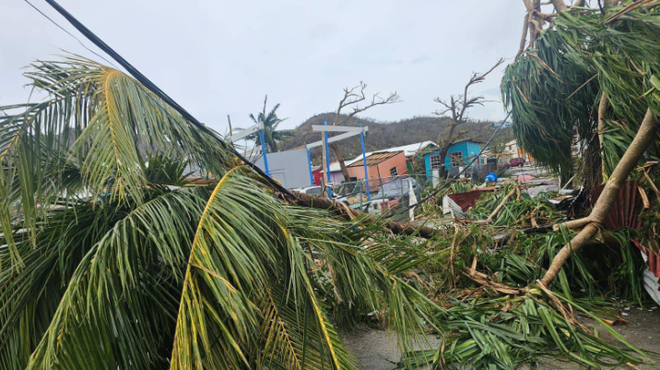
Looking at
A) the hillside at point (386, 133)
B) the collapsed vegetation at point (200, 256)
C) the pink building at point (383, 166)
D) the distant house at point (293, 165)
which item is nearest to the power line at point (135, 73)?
the collapsed vegetation at point (200, 256)

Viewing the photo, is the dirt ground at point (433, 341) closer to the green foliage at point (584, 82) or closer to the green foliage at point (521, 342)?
the green foliage at point (521, 342)

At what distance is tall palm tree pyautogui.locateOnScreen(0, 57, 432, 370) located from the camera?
1.53m

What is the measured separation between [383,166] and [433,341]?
23.7m

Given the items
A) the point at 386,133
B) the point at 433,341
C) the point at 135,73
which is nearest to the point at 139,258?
the point at 135,73

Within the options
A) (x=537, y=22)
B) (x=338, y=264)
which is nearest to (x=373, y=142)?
(x=537, y=22)

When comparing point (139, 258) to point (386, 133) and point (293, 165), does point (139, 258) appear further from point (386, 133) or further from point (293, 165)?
point (386, 133)

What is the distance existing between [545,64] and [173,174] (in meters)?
4.12

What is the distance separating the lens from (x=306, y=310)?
1833mm

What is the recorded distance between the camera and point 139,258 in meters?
1.81

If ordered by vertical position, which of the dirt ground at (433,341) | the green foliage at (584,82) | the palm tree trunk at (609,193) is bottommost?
the dirt ground at (433,341)

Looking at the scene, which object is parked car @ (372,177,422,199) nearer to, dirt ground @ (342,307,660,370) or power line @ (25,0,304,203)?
dirt ground @ (342,307,660,370)

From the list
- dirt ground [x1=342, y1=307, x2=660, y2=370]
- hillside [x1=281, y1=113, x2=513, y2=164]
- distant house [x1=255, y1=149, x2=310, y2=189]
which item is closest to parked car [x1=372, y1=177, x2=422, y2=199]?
distant house [x1=255, y1=149, x2=310, y2=189]

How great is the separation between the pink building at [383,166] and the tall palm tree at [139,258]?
75.3 ft

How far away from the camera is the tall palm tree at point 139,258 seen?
153 centimetres
